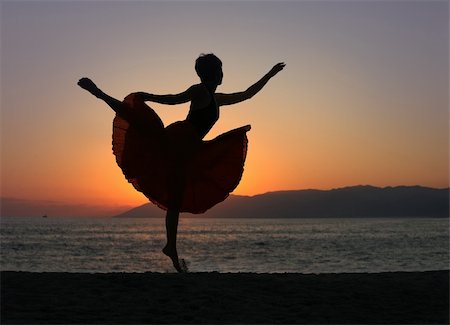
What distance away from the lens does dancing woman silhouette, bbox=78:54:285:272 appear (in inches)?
325

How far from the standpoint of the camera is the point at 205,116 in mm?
8305

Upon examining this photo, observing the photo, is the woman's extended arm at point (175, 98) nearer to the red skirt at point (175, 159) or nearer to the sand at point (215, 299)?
the red skirt at point (175, 159)

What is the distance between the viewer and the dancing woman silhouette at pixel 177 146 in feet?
27.1

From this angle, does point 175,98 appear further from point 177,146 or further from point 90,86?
point 90,86

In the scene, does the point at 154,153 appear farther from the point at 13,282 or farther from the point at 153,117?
the point at 13,282

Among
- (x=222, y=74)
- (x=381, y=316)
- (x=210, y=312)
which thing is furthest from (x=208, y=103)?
(x=381, y=316)

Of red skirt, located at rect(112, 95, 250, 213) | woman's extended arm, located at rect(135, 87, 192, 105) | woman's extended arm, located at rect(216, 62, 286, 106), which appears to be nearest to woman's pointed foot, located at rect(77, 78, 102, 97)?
red skirt, located at rect(112, 95, 250, 213)

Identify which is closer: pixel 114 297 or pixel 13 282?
pixel 114 297

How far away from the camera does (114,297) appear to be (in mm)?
8250

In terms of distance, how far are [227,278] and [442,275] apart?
12.6ft

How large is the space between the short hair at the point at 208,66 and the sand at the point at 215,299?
2726mm

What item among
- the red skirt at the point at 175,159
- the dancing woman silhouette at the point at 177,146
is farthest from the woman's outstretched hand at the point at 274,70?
the red skirt at the point at 175,159

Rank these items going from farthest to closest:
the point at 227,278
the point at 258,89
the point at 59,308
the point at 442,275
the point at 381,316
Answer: the point at 442,275 → the point at 227,278 → the point at 258,89 → the point at 381,316 → the point at 59,308

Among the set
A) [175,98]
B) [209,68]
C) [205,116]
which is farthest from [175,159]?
[209,68]
